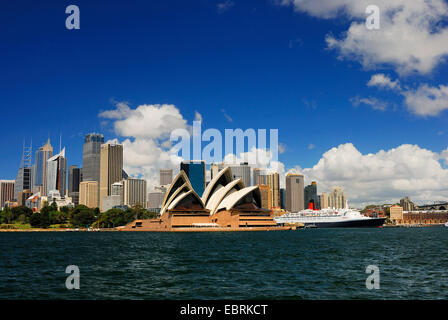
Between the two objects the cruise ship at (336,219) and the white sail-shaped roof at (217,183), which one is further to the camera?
the cruise ship at (336,219)

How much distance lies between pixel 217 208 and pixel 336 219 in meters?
49.3

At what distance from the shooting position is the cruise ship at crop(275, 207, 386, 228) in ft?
490

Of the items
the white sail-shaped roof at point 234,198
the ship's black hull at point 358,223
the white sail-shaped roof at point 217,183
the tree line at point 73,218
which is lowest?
the ship's black hull at point 358,223

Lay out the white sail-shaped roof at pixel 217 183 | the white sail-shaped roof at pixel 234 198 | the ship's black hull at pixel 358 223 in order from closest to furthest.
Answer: the white sail-shaped roof at pixel 234 198 → the white sail-shaped roof at pixel 217 183 → the ship's black hull at pixel 358 223

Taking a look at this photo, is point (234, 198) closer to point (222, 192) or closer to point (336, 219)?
point (222, 192)

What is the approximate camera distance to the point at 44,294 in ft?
61.6

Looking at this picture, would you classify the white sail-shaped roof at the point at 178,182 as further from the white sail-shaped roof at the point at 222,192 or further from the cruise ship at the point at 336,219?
the cruise ship at the point at 336,219

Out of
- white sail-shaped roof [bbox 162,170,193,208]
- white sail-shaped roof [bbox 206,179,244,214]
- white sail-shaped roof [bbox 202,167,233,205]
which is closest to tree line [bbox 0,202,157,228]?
white sail-shaped roof [bbox 162,170,193,208]

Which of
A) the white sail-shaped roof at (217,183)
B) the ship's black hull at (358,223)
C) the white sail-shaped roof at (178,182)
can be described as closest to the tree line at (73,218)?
the white sail-shaped roof at (178,182)

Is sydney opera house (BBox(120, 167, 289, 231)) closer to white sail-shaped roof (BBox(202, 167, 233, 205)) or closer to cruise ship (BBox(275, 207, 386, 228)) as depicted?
white sail-shaped roof (BBox(202, 167, 233, 205))

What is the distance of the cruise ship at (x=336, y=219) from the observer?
149 meters

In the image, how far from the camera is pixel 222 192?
435ft
